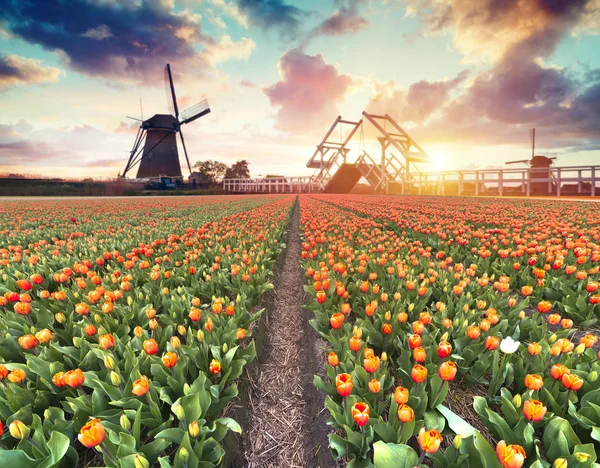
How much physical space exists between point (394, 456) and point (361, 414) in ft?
0.61

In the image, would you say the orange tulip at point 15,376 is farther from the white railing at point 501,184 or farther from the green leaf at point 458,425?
the white railing at point 501,184

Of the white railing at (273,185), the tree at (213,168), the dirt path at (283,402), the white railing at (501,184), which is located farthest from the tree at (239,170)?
the dirt path at (283,402)

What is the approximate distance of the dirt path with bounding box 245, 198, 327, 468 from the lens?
194cm

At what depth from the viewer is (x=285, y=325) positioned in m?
3.64

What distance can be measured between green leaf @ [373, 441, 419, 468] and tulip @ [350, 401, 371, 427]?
11 centimetres

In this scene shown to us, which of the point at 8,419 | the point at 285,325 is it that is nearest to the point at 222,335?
the point at 8,419

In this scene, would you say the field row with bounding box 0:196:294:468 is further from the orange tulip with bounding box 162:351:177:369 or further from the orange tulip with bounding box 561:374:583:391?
the orange tulip with bounding box 561:374:583:391

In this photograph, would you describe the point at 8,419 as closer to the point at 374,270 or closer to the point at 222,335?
the point at 222,335

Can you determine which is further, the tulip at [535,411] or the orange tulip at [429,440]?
the tulip at [535,411]

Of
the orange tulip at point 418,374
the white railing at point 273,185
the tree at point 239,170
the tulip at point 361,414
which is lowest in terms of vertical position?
the tulip at point 361,414

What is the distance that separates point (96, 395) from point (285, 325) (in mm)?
2229

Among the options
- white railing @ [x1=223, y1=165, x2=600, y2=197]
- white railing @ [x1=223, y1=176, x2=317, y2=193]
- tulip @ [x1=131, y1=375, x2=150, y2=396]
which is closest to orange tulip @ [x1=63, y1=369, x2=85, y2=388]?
tulip @ [x1=131, y1=375, x2=150, y2=396]

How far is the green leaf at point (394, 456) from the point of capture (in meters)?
1.19

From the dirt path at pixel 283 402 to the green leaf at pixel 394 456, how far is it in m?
0.82
